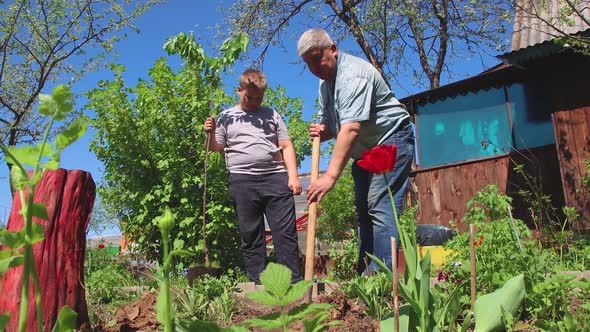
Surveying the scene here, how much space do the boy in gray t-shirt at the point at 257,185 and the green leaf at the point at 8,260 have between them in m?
3.19

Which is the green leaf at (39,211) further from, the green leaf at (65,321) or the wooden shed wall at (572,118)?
the wooden shed wall at (572,118)

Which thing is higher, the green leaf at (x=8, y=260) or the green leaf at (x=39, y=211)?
the green leaf at (x=39, y=211)

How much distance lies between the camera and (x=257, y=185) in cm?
377

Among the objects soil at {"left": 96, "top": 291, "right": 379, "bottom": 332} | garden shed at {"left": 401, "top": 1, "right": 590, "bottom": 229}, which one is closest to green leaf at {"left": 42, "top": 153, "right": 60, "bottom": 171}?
soil at {"left": 96, "top": 291, "right": 379, "bottom": 332}

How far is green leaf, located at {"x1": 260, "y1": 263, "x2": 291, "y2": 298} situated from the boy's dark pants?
10.4 ft

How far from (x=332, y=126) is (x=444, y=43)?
1239cm

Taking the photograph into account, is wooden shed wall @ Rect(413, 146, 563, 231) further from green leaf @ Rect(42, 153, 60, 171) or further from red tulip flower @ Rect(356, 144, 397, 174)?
green leaf @ Rect(42, 153, 60, 171)

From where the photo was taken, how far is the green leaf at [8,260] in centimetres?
52

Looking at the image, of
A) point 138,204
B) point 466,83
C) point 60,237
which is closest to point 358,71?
point 60,237

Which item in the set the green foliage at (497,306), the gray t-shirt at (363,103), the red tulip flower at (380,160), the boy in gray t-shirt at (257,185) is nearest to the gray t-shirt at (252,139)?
the boy in gray t-shirt at (257,185)

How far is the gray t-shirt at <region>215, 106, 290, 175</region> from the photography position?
3.79m

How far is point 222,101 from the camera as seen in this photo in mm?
6004

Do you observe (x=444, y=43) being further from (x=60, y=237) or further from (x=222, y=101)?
(x=60, y=237)

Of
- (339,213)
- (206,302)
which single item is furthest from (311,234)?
(339,213)
